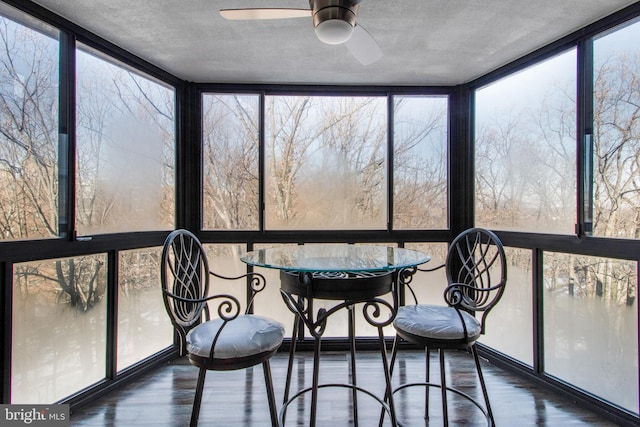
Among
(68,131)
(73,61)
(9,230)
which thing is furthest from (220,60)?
(9,230)

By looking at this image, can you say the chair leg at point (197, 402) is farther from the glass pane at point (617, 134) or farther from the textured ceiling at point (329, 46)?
the glass pane at point (617, 134)

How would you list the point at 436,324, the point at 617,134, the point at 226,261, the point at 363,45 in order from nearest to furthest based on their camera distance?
1. the point at 436,324
2. the point at 363,45
3. the point at 617,134
4. the point at 226,261

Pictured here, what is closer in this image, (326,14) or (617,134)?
(326,14)

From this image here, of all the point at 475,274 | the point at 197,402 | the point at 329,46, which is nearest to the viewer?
the point at 197,402

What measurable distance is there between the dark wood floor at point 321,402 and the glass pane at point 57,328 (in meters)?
0.25

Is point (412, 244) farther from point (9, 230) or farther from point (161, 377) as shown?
point (9, 230)

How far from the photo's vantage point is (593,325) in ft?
6.83

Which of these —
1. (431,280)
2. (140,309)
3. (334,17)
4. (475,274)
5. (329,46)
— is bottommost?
(140,309)

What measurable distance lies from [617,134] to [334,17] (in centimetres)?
187

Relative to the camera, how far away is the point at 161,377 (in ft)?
7.94

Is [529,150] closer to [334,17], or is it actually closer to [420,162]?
[420,162]

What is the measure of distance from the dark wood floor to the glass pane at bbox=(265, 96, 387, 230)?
4.03 feet

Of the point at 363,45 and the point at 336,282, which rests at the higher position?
the point at 363,45

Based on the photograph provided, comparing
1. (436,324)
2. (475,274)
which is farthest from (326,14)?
(475,274)
